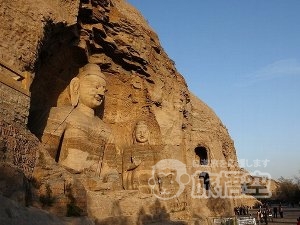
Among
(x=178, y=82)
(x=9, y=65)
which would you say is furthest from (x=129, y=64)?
(x=9, y=65)

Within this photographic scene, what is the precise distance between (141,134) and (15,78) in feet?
18.1

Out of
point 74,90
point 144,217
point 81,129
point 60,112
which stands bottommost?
point 144,217

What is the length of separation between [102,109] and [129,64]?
1.63m

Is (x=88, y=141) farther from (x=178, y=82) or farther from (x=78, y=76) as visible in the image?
(x=178, y=82)

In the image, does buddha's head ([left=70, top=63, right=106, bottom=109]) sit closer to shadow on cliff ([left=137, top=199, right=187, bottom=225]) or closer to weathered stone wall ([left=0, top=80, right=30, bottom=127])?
shadow on cliff ([left=137, top=199, right=187, bottom=225])

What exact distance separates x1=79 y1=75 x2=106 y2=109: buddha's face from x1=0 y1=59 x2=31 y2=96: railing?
321cm

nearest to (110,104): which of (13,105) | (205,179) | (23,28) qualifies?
(23,28)

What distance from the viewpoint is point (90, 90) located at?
1025cm

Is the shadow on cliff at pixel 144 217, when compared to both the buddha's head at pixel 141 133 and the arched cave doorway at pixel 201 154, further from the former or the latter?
the arched cave doorway at pixel 201 154

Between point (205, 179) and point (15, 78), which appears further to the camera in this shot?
point (205, 179)

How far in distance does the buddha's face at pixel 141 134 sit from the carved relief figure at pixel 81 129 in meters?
1.30

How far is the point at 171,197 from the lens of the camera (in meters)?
11.3

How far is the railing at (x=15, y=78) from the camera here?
6133mm

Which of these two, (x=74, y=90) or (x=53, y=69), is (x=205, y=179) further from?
(x=53, y=69)
